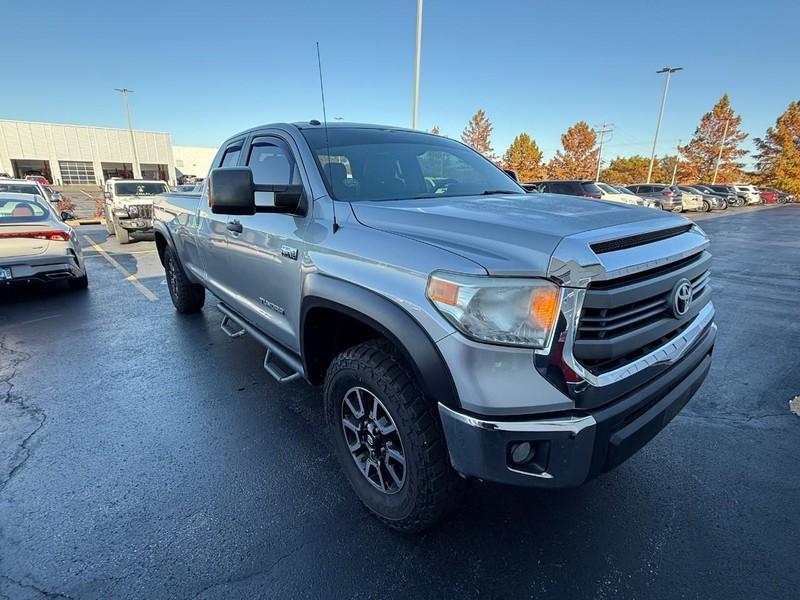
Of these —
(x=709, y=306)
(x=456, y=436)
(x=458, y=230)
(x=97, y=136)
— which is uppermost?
(x=97, y=136)

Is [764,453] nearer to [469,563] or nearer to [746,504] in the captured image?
[746,504]

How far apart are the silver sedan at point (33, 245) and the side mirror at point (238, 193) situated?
17.5 ft

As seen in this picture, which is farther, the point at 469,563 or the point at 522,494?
the point at 522,494

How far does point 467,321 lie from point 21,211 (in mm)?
7674

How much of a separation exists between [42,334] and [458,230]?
558 cm

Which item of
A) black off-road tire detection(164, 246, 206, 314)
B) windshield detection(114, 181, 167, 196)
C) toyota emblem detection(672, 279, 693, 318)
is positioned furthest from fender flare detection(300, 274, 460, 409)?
windshield detection(114, 181, 167, 196)

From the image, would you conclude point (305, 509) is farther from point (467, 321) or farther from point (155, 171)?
point (155, 171)

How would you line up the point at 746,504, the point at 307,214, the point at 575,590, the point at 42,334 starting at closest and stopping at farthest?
the point at 575,590, the point at 746,504, the point at 307,214, the point at 42,334

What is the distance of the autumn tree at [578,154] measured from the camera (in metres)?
53.8

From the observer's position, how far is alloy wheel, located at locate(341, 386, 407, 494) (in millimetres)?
2062

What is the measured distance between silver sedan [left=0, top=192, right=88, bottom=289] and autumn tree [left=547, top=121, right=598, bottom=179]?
56.9 m

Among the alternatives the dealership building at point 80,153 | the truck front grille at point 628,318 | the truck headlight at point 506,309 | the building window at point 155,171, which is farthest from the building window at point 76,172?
the truck front grille at point 628,318

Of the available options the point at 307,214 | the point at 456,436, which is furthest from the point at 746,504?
the point at 307,214

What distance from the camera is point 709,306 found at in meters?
2.51
